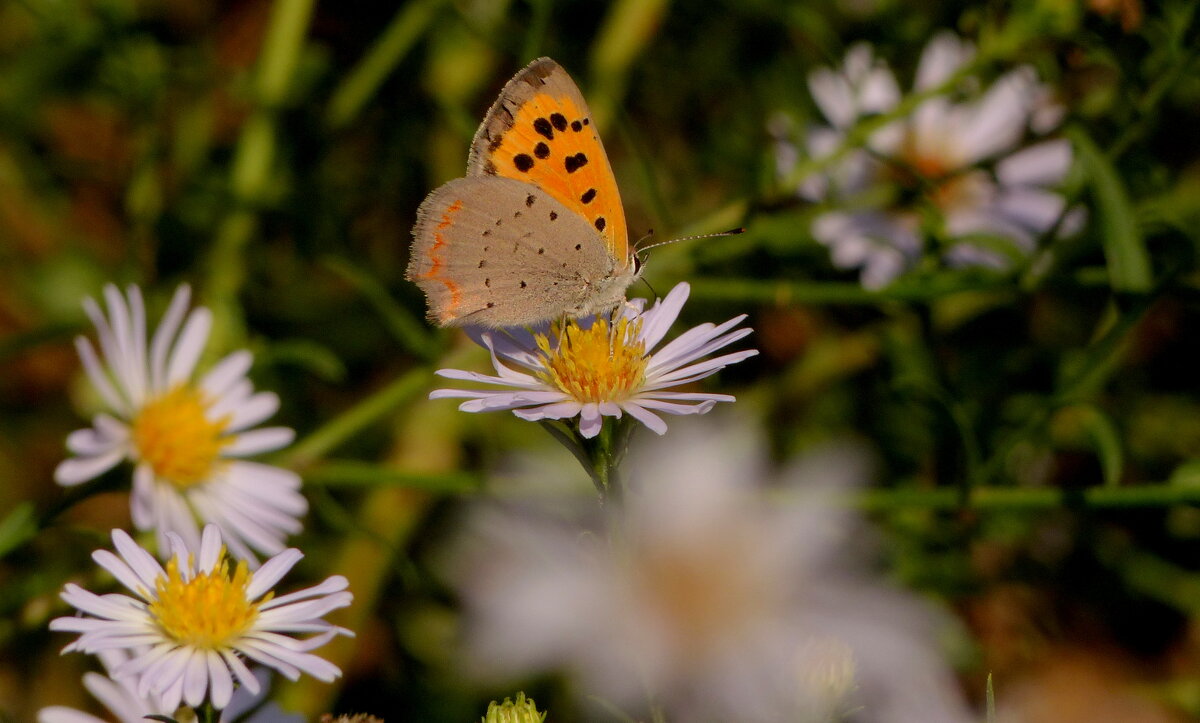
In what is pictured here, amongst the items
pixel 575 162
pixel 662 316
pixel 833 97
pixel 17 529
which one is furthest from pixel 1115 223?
pixel 17 529

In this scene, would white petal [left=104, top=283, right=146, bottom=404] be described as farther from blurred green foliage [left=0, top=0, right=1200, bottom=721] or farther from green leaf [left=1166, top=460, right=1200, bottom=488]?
green leaf [left=1166, top=460, right=1200, bottom=488]

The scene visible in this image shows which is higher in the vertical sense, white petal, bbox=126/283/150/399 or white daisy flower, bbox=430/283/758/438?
white petal, bbox=126/283/150/399

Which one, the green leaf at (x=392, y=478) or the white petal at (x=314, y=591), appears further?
the green leaf at (x=392, y=478)

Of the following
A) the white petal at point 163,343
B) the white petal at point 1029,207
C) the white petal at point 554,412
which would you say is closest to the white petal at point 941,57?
the white petal at point 1029,207

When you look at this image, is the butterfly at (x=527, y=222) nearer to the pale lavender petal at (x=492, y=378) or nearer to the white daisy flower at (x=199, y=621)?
the pale lavender petal at (x=492, y=378)

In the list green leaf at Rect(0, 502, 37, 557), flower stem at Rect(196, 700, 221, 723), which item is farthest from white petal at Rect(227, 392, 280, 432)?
flower stem at Rect(196, 700, 221, 723)

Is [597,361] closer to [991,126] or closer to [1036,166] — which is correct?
[1036,166]

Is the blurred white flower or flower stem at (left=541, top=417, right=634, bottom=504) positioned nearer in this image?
flower stem at (left=541, top=417, right=634, bottom=504)
